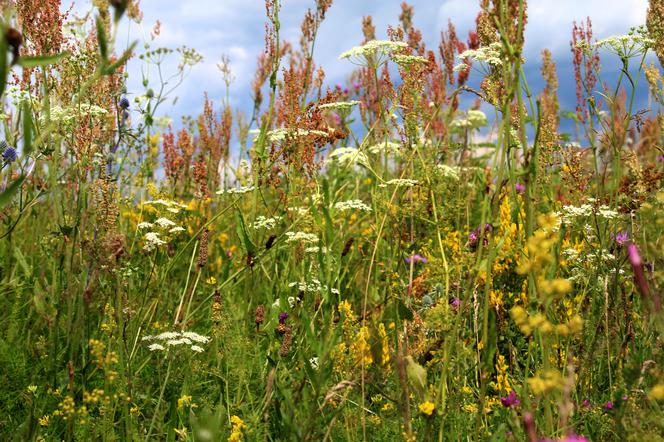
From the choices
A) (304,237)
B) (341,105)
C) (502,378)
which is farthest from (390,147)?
(502,378)

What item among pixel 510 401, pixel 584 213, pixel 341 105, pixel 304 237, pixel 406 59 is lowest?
pixel 510 401

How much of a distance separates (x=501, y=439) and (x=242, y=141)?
4238 mm

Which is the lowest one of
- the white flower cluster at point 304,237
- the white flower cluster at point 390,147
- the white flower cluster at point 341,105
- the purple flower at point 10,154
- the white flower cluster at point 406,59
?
the white flower cluster at point 304,237

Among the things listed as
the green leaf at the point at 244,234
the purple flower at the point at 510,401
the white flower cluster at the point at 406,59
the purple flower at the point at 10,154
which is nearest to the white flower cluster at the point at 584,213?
the purple flower at the point at 510,401

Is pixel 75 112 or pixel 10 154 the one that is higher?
pixel 75 112

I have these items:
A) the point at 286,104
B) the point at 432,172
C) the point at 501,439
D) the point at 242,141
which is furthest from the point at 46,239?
the point at 242,141

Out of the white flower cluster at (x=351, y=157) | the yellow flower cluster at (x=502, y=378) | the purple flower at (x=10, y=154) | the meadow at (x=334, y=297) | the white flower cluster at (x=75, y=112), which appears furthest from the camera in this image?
the purple flower at (x=10, y=154)

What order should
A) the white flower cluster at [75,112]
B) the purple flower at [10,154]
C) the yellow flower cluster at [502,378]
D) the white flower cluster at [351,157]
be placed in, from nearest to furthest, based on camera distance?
the yellow flower cluster at [502,378], the white flower cluster at [75,112], the white flower cluster at [351,157], the purple flower at [10,154]

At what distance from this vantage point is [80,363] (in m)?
2.47

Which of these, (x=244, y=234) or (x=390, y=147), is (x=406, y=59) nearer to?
(x=390, y=147)

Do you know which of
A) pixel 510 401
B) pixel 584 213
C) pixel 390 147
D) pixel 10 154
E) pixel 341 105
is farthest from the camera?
pixel 390 147

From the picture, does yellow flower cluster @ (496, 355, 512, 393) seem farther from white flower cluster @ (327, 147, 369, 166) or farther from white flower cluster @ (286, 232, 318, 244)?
white flower cluster @ (327, 147, 369, 166)

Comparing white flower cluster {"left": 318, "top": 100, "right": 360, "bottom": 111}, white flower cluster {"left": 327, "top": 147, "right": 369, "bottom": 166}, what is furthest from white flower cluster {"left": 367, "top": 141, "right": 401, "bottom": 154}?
white flower cluster {"left": 318, "top": 100, "right": 360, "bottom": 111}

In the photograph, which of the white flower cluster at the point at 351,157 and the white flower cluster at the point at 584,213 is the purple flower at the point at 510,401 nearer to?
the white flower cluster at the point at 584,213
